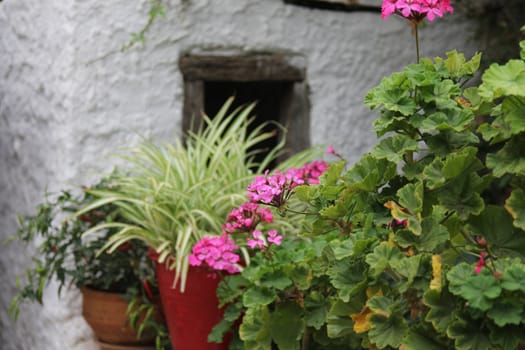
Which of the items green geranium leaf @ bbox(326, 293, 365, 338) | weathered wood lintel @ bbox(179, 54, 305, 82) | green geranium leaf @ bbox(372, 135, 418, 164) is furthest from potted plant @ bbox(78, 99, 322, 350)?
green geranium leaf @ bbox(372, 135, 418, 164)

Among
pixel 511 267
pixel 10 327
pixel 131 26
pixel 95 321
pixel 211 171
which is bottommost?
pixel 10 327

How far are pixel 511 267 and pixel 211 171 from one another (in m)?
1.85

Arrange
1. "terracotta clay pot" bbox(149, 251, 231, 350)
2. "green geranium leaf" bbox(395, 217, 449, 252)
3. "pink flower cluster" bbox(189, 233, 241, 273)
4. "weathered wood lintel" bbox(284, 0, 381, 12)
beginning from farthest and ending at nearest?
"weathered wood lintel" bbox(284, 0, 381, 12) < "terracotta clay pot" bbox(149, 251, 231, 350) < "pink flower cluster" bbox(189, 233, 241, 273) < "green geranium leaf" bbox(395, 217, 449, 252)

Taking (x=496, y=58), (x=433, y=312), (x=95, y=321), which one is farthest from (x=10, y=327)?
(x=433, y=312)

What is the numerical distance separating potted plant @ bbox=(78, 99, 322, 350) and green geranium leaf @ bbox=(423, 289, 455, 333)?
1291 mm

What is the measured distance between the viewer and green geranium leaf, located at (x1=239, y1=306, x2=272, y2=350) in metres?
2.25

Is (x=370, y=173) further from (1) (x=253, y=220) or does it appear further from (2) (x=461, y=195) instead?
(1) (x=253, y=220)

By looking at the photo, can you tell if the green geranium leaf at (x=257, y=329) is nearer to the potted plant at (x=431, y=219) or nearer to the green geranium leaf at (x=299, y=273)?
the green geranium leaf at (x=299, y=273)

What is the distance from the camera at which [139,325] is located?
322cm

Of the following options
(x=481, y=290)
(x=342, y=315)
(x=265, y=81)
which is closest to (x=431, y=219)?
(x=481, y=290)

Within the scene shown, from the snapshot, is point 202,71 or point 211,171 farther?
point 202,71

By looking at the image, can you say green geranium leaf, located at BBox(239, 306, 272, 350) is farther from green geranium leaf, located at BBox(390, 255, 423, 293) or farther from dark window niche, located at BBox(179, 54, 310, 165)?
dark window niche, located at BBox(179, 54, 310, 165)

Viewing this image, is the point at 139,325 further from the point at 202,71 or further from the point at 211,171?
the point at 202,71

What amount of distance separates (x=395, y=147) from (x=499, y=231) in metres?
0.29
